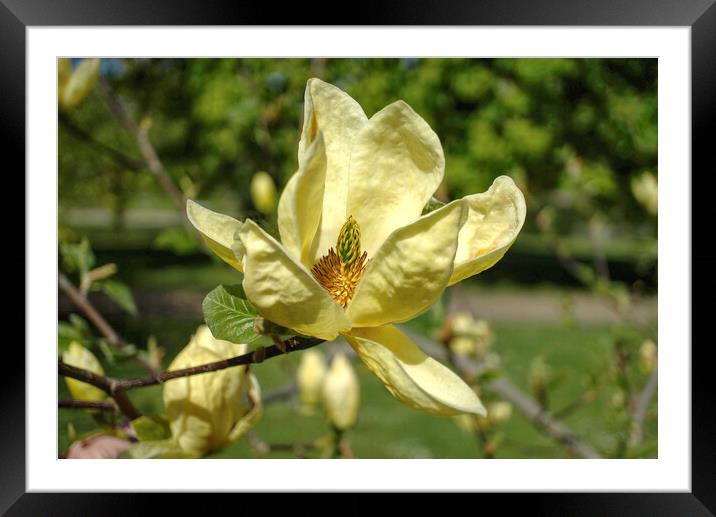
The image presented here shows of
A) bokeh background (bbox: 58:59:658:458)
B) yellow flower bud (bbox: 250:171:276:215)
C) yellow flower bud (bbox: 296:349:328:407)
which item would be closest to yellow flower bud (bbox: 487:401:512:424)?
bokeh background (bbox: 58:59:658:458)

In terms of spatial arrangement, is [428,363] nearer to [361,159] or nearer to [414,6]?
[361,159]

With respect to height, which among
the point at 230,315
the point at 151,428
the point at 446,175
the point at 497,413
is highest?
the point at 446,175

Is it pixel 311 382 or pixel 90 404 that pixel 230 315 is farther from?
pixel 311 382

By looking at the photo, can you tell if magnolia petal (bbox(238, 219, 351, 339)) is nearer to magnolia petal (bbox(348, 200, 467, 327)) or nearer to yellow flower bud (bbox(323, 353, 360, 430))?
magnolia petal (bbox(348, 200, 467, 327))

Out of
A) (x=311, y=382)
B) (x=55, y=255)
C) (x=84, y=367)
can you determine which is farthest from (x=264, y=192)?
(x=84, y=367)

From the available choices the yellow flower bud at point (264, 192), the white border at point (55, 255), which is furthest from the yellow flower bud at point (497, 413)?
the white border at point (55, 255)

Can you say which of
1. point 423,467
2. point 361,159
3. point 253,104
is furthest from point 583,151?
point 361,159

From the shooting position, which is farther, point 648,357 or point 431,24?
point 648,357
